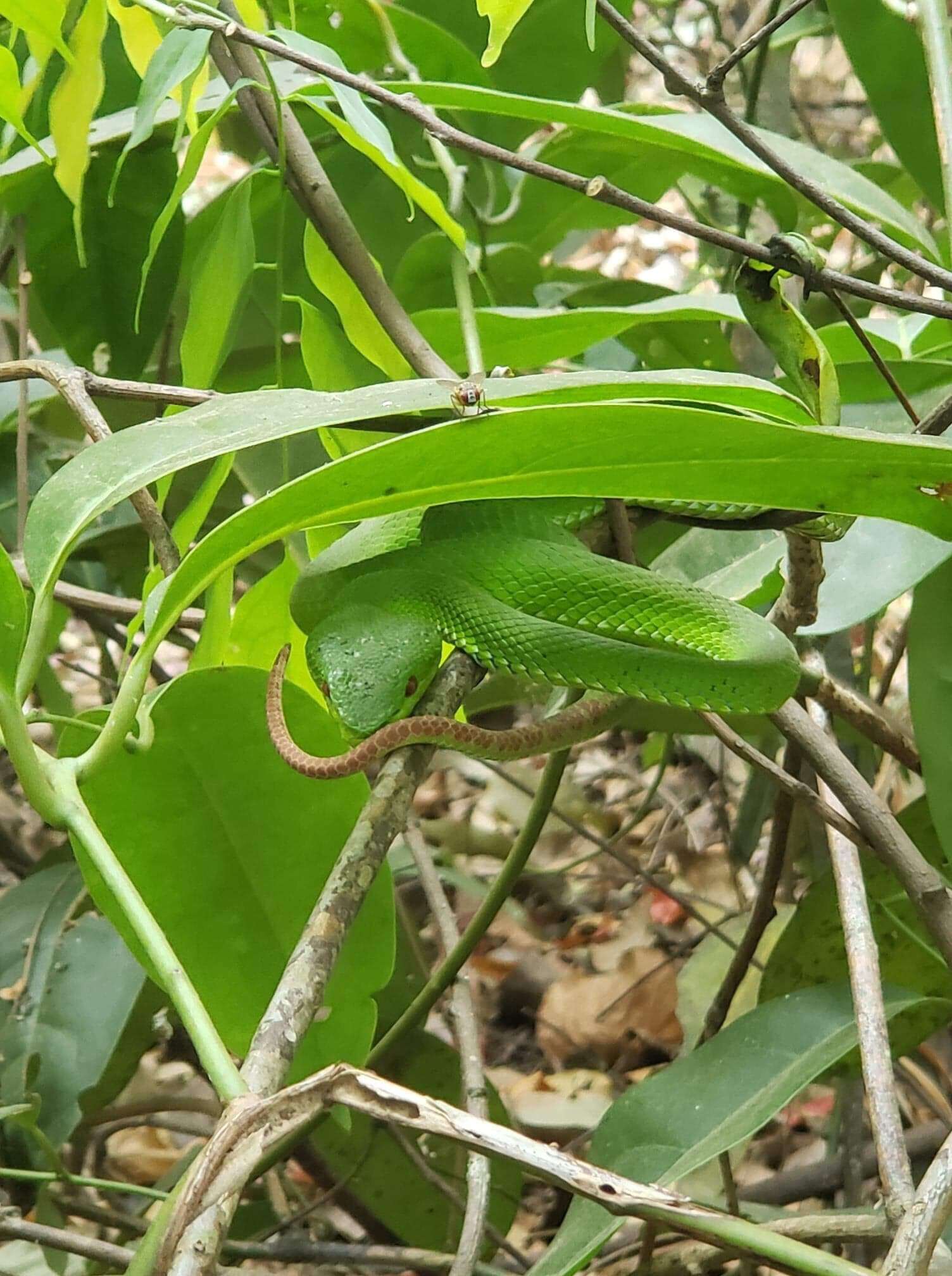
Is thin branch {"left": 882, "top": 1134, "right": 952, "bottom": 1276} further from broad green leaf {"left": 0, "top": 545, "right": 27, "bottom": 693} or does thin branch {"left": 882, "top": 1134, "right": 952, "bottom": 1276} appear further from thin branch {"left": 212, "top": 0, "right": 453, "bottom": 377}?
thin branch {"left": 212, "top": 0, "right": 453, "bottom": 377}

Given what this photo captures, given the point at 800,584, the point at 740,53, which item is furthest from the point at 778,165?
the point at 800,584

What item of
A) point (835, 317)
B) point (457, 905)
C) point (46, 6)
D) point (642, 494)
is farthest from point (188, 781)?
point (457, 905)

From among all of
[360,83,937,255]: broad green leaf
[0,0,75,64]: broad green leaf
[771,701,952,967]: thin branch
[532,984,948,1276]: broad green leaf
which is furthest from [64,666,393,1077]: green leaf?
[360,83,937,255]: broad green leaf

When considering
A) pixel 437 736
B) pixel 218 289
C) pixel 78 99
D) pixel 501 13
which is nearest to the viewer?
pixel 501 13

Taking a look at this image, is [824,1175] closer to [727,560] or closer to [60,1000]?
[727,560]

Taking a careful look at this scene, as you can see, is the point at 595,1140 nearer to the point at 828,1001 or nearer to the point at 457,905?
the point at 828,1001

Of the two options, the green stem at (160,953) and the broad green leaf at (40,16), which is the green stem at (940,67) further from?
the green stem at (160,953)
